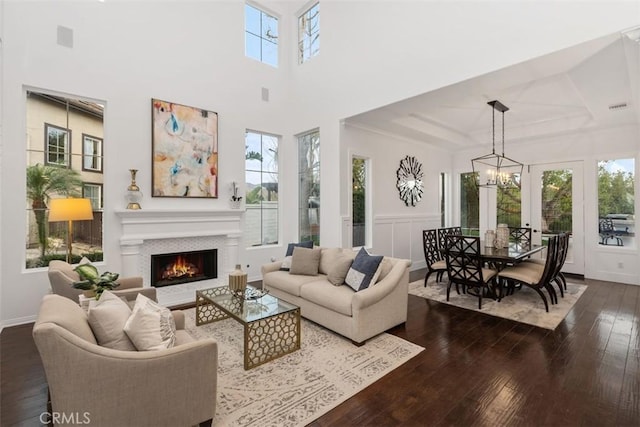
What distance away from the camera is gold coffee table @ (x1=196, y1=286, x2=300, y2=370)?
104 inches

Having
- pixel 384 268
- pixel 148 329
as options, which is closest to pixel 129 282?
pixel 148 329

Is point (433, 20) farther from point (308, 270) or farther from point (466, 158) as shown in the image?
point (466, 158)

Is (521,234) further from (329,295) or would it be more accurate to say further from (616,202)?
(329,295)

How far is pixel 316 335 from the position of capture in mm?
3219

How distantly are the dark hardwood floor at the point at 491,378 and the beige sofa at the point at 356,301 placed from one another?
317mm

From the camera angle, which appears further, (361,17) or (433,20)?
(361,17)

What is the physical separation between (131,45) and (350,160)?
12.6 ft

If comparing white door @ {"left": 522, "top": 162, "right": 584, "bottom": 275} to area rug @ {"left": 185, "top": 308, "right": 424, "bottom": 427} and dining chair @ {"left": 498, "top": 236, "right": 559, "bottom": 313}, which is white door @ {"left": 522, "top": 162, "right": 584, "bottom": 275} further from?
area rug @ {"left": 185, "top": 308, "right": 424, "bottom": 427}

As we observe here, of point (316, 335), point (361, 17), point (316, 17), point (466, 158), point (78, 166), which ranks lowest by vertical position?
point (316, 335)

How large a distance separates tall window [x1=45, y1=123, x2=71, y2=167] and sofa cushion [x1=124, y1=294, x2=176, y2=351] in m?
3.30

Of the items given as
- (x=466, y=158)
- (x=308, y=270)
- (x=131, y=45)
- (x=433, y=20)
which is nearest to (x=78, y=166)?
(x=131, y=45)

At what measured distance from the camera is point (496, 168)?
20.8 feet

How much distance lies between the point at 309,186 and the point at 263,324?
139 inches

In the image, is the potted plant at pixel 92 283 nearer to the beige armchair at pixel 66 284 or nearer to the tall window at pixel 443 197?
the beige armchair at pixel 66 284
